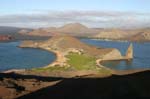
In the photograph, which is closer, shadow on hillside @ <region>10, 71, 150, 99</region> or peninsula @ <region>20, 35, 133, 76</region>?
shadow on hillside @ <region>10, 71, 150, 99</region>

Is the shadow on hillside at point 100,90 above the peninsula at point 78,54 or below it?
above

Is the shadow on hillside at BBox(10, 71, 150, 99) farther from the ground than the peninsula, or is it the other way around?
the shadow on hillside at BBox(10, 71, 150, 99)

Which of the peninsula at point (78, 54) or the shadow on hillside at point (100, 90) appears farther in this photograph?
the peninsula at point (78, 54)

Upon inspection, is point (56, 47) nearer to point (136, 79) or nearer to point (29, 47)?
point (29, 47)

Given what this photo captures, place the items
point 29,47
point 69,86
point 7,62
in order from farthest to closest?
point 29,47, point 7,62, point 69,86

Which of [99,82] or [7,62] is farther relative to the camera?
[7,62]

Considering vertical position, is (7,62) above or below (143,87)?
below

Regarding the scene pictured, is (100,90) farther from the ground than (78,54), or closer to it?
farther from the ground

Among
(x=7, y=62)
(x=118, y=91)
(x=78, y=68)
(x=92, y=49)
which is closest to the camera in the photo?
(x=118, y=91)

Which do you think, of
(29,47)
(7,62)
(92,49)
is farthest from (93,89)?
(29,47)

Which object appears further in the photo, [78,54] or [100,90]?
[78,54]
